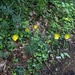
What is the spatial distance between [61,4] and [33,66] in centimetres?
168

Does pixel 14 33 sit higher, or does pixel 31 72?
pixel 14 33

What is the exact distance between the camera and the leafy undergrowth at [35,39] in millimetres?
3846

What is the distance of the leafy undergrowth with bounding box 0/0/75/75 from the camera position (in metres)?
3.85

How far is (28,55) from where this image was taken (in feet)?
13.1

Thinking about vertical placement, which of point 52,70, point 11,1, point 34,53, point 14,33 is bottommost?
point 52,70

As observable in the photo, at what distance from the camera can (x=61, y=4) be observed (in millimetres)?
4941

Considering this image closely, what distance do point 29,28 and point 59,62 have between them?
819mm

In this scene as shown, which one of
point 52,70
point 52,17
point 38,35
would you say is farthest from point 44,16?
point 52,70

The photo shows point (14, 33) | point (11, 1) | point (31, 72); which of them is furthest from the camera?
point (11, 1)

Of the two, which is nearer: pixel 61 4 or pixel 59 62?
pixel 59 62

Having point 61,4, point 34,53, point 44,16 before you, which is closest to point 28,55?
point 34,53

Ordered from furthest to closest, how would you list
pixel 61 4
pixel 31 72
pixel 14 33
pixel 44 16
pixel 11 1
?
pixel 61 4, pixel 44 16, pixel 11 1, pixel 14 33, pixel 31 72

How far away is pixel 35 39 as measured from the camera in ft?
13.5

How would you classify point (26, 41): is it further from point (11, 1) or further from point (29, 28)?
point (11, 1)
